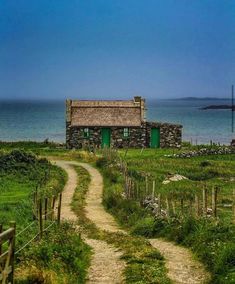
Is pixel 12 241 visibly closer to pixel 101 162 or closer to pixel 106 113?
pixel 101 162

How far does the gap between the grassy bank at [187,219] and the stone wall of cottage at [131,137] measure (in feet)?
41.8

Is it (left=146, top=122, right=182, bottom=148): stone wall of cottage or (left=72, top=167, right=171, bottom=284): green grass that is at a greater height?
(left=146, top=122, right=182, bottom=148): stone wall of cottage

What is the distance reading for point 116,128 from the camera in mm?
71250

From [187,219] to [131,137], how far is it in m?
49.8

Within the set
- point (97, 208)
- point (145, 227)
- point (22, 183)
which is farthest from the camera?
point (22, 183)

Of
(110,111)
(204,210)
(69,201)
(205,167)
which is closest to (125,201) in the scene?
(69,201)

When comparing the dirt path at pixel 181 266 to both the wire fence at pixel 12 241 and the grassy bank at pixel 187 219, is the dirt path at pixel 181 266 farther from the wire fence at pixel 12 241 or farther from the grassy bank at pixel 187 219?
the wire fence at pixel 12 241

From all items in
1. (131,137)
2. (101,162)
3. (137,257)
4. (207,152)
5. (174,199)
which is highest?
(131,137)

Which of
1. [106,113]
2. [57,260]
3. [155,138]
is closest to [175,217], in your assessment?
[57,260]

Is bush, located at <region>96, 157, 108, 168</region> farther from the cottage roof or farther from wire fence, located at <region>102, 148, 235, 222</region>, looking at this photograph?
the cottage roof

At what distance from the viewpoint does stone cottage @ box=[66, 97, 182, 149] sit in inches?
2810

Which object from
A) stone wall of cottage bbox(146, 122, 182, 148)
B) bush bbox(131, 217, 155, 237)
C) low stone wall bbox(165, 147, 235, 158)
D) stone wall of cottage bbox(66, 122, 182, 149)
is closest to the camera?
bush bbox(131, 217, 155, 237)

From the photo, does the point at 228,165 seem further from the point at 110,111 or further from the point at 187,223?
the point at 187,223

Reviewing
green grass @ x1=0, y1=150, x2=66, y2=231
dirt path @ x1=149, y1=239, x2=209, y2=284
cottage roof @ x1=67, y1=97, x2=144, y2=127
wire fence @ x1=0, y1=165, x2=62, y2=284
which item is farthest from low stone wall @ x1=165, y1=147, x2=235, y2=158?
dirt path @ x1=149, y1=239, x2=209, y2=284
